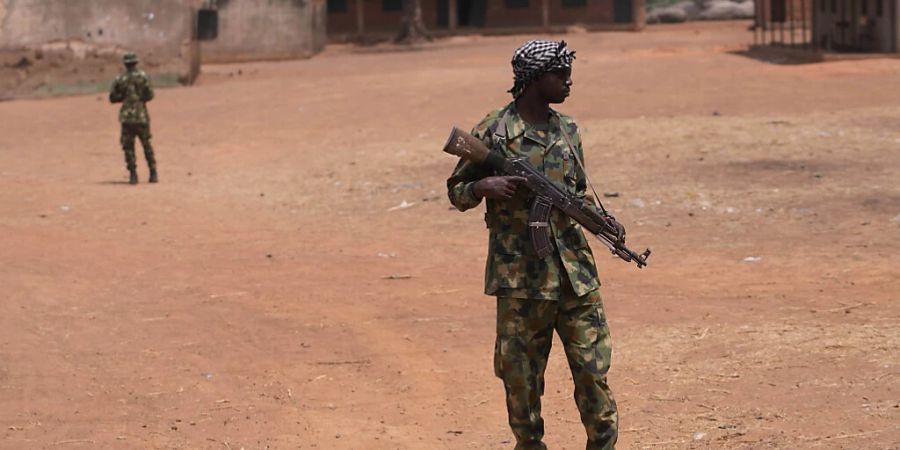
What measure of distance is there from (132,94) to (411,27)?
24.2m

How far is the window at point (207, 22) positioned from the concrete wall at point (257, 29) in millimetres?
90

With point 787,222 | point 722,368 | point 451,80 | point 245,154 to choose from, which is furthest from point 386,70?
point 722,368

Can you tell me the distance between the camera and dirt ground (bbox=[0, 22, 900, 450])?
7.30 meters

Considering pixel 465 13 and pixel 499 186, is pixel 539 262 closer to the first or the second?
pixel 499 186

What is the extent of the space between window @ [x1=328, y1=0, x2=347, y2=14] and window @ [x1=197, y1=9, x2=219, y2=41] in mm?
9416

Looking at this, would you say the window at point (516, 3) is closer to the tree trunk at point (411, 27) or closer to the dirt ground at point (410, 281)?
the tree trunk at point (411, 27)

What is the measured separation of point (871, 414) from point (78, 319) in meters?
5.17

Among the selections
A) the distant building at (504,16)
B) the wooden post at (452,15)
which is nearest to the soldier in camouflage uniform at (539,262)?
the distant building at (504,16)

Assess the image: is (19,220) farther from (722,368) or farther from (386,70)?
(386,70)

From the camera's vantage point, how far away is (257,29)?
3419 centimetres

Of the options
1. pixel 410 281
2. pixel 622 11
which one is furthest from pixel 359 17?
pixel 410 281

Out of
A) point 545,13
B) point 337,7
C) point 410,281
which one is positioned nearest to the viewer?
point 410,281

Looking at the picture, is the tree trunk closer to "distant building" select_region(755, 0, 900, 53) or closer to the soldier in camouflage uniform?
"distant building" select_region(755, 0, 900, 53)

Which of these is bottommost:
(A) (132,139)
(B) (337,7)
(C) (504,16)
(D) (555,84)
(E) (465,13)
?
(A) (132,139)
